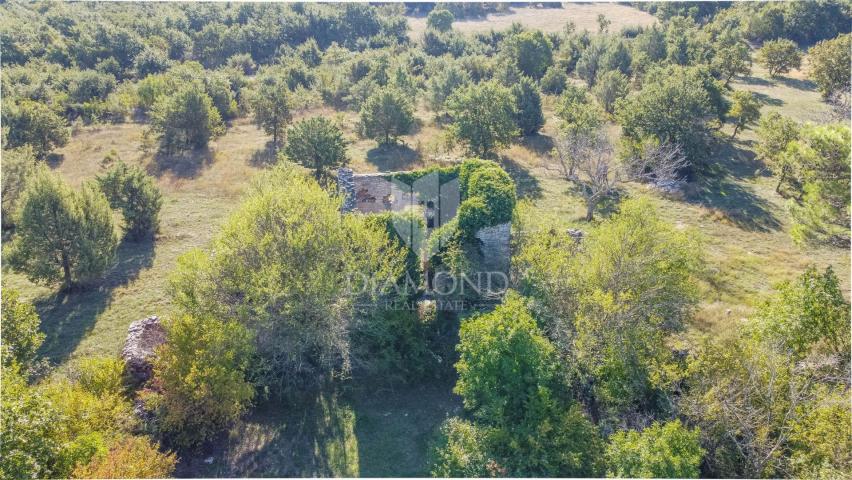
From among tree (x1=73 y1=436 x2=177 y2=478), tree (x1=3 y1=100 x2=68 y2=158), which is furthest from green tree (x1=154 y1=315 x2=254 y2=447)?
tree (x1=3 y1=100 x2=68 y2=158)

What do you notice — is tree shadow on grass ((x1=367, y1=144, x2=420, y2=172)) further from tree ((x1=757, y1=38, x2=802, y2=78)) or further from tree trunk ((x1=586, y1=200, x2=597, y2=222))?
tree ((x1=757, y1=38, x2=802, y2=78))

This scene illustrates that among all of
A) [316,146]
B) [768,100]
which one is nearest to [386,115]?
[316,146]

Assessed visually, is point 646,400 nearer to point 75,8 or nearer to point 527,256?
point 527,256

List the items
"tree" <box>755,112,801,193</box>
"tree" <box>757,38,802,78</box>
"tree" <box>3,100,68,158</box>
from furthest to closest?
"tree" <box>757,38,802,78</box>
"tree" <box>3,100,68,158</box>
"tree" <box>755,112,801,193</box>

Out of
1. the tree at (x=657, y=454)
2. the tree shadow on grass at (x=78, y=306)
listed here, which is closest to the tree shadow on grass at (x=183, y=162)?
the tree shadow on grass at (x=78, y=306)

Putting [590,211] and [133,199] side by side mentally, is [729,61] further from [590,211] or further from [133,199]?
[133,199]

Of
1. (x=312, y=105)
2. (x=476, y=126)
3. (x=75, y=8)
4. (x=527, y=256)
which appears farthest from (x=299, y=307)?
(x=75, y=8)

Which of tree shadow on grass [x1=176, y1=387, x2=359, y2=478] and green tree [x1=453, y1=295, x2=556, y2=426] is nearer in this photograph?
green tree [x1=453, y1=295, x2=556, y2=426]
